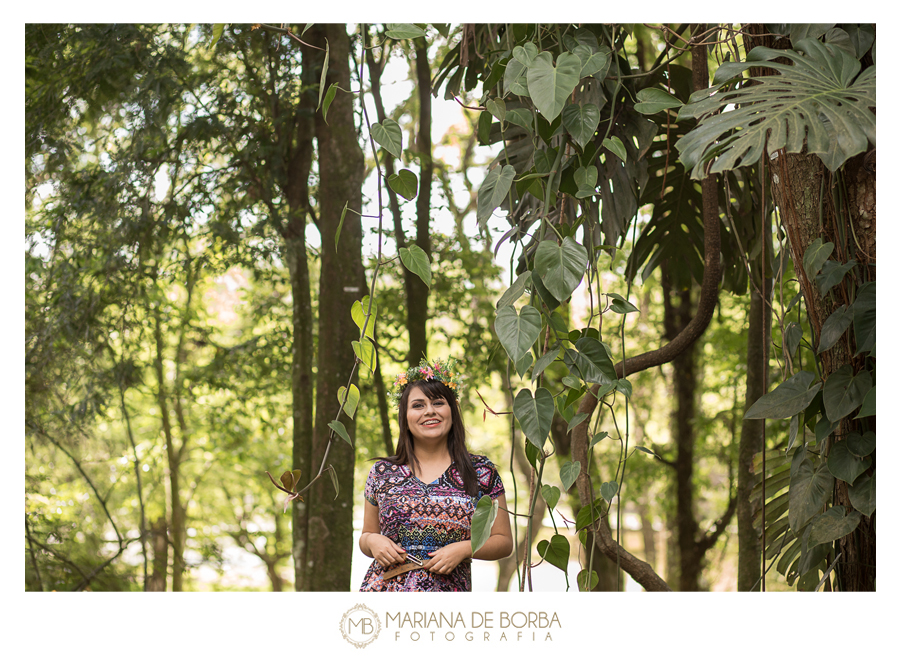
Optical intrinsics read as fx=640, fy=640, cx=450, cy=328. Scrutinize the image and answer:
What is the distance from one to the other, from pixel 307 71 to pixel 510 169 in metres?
2.37

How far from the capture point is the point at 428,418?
1.49m

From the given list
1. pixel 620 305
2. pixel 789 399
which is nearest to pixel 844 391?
pixel 789 399

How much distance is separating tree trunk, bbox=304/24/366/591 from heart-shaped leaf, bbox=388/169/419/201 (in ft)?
5.22

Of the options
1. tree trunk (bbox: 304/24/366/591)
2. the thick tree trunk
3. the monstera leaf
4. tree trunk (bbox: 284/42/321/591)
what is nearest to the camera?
the monstera leaf

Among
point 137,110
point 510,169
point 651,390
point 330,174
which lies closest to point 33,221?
point 137,110

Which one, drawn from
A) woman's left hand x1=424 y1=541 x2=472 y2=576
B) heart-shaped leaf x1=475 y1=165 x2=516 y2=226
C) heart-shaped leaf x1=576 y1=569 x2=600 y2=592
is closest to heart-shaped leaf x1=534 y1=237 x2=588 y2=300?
heart-shaped leaf x1=475 y1=165 x2=516 y2=226

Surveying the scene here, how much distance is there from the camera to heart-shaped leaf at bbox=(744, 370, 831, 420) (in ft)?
3.31

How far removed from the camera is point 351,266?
8.79 ft

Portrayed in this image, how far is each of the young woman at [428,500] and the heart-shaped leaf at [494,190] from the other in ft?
2.09

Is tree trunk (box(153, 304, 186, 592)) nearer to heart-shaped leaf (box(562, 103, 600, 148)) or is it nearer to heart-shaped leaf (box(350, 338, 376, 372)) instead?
heart-shaped leaf (box(350, 338, 376, 372))

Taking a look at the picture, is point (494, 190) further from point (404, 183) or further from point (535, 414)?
point (535, 414)

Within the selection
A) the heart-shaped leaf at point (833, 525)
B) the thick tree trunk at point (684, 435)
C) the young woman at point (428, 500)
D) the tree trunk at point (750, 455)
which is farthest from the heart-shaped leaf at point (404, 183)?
the thick tree trunk at point (684, 435)

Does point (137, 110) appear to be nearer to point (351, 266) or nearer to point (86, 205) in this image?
point (86, 205)
